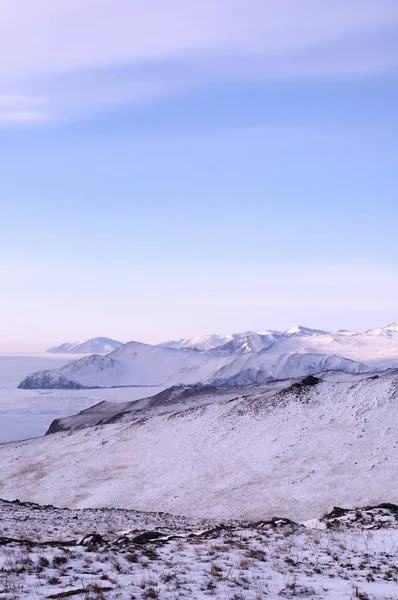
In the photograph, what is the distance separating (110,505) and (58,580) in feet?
113

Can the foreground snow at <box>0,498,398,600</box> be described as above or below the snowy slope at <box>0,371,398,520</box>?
above

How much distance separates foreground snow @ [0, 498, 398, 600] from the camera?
35.5ft

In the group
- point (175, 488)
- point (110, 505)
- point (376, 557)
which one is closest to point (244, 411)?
point (175, 488)

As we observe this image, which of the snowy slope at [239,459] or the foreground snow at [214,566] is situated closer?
the foreground snow at [214,566]

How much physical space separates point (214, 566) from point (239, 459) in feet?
125

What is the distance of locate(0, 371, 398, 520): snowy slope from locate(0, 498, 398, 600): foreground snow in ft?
72.9

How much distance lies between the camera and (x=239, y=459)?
4988 cm

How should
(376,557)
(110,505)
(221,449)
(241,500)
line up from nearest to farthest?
(376,557) → (241,500) → (110,505) → (221,449)

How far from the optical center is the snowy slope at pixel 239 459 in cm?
4100

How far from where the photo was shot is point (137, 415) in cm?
8088

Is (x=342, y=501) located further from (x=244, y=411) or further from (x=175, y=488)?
(x=244, y=411)

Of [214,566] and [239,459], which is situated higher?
[214,566]

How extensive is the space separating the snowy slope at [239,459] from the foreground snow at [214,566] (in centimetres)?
2221

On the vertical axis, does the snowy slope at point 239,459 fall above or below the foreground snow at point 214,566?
below
